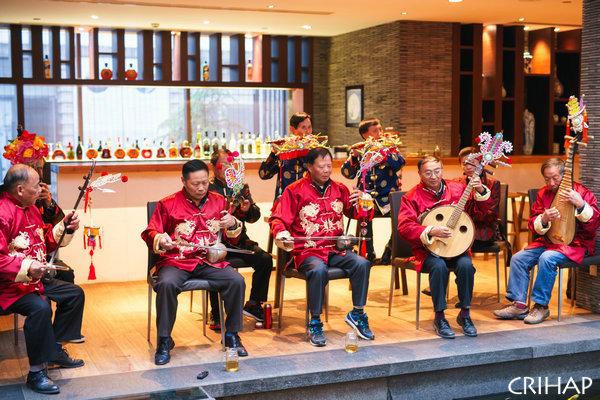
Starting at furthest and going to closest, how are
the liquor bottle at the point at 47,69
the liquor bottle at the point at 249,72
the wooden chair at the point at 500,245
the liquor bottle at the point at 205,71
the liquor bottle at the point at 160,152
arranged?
the liquor bottle at the point at 249,72 < the liquor bottle at the point at 205,71 < the liquor bottle at the point at 160,152 < the liquor bottle at the point at 47,69 < the wooden chair at the point at 500,245

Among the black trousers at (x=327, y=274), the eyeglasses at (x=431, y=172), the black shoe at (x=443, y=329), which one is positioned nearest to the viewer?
the black trousers at (x=327, y=274)

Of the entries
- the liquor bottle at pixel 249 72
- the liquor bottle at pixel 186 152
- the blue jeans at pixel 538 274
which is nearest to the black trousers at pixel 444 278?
the blue jeans at pixel 538 274

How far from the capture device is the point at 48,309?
12.4ft

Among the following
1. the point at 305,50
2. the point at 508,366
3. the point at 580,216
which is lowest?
the point at 508,366

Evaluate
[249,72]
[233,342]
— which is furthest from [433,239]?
[249,72]

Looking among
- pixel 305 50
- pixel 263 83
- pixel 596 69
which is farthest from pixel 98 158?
pixel 596 69

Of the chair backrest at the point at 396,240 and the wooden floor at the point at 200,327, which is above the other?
the chair backrest at the point at 396,240

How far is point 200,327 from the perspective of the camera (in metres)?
4.96

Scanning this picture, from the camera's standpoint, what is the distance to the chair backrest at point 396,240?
5102 mm

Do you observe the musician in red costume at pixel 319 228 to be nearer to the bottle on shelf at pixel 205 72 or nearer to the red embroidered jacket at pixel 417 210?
the red embroidered jacket at pixel 417 210

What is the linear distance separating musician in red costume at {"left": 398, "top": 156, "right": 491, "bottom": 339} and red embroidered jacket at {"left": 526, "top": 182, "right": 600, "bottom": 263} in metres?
0.40

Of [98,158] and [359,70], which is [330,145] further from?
[98,158]

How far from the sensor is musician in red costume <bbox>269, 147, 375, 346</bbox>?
4.58 m

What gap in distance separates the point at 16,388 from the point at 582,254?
11.8 feet
